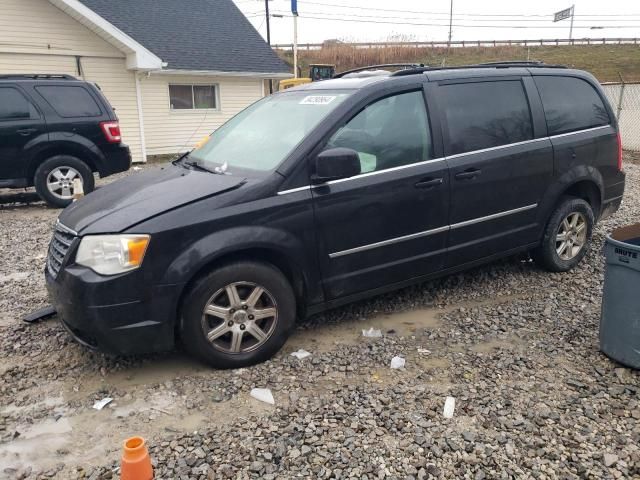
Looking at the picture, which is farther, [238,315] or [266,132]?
[266,132]

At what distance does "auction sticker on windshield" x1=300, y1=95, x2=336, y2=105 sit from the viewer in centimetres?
404

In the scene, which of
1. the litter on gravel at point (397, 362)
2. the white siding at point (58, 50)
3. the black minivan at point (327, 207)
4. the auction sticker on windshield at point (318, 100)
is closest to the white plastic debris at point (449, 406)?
the litter on gravel at point (397, 362)

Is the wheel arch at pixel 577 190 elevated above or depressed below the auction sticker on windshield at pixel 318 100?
below

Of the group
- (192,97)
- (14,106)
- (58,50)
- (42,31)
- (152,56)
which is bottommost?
(14,106)

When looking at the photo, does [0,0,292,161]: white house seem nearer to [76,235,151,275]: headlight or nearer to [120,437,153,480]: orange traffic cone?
[76,235,151,275]: headlight

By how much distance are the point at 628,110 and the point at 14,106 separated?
15.6m

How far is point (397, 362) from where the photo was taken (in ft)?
12.1

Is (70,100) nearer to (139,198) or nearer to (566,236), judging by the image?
(139,198)

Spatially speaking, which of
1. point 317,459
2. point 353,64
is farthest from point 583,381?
point 353,64

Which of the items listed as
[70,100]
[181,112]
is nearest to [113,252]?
[70,100]

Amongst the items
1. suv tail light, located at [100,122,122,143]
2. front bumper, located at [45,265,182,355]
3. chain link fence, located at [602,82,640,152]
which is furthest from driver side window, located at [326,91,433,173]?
chain link fence, located at [602,82,640,152]

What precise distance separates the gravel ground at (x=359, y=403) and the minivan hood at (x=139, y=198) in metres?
1.01

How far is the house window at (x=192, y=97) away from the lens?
1673 cm

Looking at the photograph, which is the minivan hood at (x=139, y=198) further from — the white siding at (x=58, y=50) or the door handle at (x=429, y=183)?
the white siding at (x=58, y=50)
